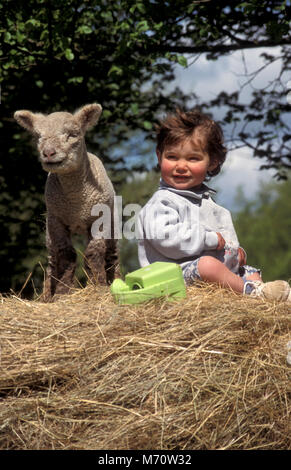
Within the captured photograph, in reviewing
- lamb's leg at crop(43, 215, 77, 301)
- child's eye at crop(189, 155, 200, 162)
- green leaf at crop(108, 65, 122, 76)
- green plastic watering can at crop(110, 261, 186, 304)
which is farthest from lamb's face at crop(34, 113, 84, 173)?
green leaf at crop(108, 65, 122, 76)

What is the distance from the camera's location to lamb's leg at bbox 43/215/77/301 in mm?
3949

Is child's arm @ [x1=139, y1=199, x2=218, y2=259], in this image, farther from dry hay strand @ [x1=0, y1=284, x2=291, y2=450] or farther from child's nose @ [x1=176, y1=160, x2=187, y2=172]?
dry hay strand @ [x1=0, y1=284, x2=291, y2=450]

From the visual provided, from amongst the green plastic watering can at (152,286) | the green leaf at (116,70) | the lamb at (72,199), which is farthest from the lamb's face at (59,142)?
the green leaf at (116,70)

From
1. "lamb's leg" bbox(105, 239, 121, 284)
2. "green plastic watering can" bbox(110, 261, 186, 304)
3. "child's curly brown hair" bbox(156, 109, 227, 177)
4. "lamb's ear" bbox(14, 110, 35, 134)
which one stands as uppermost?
"lamb's ear" bbox(14, 110, 35, 134)

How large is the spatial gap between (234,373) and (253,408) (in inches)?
7.2

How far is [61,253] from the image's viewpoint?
13.0 ft

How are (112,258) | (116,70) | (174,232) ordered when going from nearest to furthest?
(174,232)
(112,258)
(116,70)

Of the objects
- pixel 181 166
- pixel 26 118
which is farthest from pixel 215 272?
pixel 26 118

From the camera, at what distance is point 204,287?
351 centimetres

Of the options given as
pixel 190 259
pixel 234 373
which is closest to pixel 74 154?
pixel 190 259

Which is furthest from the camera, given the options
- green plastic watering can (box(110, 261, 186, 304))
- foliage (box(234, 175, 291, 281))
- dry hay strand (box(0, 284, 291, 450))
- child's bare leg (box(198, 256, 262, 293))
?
foliage (box(234, 175, 291, 281))

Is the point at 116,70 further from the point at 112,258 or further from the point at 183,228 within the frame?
the point at 183,228

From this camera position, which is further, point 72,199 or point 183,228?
point 72,199

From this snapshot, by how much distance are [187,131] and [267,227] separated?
A: 25.9 metres
